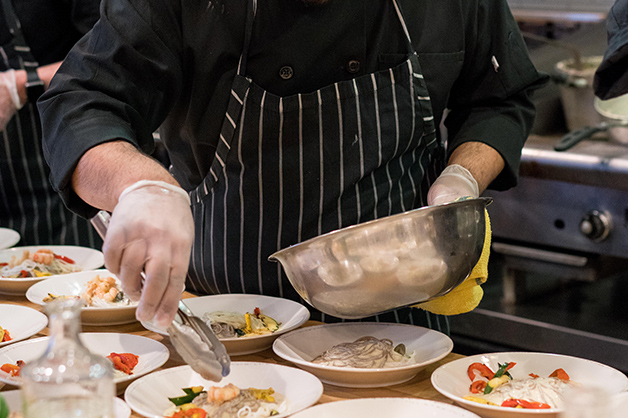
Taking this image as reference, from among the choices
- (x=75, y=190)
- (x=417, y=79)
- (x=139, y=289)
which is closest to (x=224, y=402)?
(x=139, y=289)

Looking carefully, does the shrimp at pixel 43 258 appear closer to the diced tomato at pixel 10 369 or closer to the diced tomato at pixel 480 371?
the diced tomato at pixel 10 369

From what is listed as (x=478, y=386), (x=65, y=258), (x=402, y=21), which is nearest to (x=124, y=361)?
(x=478, y=386)

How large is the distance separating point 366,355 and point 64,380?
684 millimetres

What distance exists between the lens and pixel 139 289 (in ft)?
4.29

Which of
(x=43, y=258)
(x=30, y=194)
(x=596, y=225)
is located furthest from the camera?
(x=30, y=194)

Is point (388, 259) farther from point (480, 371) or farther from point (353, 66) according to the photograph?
point (353, 66)

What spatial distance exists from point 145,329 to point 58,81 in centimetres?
62

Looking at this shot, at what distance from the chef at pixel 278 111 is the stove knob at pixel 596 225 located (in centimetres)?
84

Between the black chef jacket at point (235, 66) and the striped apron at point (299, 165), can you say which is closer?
the black chef jacket at point (235, 66)

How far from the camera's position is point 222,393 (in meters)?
1.35

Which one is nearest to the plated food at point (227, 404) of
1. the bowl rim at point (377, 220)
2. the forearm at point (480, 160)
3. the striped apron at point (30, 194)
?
the bowl rim at point (377, 220)

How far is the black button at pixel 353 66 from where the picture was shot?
1.87m

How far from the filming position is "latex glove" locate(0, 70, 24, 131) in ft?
9.27

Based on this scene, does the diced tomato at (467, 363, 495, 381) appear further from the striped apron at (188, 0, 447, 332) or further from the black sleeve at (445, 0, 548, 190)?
the black sleeve at (445, 0, 548, 190)
